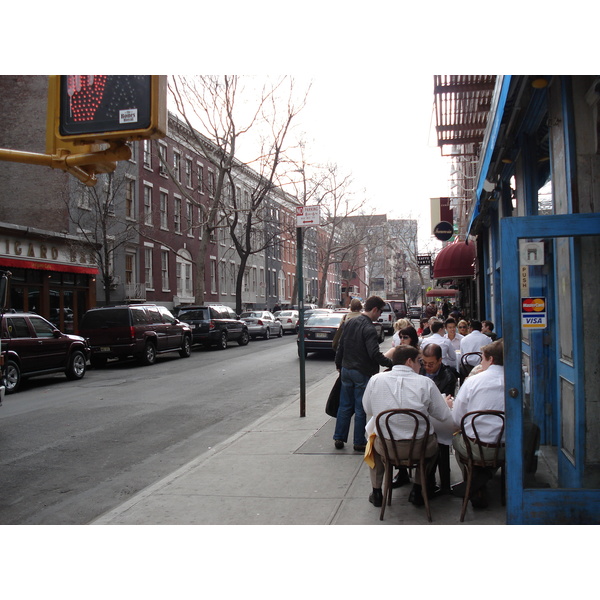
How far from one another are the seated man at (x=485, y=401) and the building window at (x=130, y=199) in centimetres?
2923

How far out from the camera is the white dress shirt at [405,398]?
5098 mm

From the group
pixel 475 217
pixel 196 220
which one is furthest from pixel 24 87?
pixel 475 217

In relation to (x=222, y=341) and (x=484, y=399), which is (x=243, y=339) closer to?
(x=222, y=341)

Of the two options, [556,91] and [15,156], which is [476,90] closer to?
[556,91]

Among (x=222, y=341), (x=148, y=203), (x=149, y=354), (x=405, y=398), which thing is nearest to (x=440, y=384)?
(x=405, y=398)

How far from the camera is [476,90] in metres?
10.5

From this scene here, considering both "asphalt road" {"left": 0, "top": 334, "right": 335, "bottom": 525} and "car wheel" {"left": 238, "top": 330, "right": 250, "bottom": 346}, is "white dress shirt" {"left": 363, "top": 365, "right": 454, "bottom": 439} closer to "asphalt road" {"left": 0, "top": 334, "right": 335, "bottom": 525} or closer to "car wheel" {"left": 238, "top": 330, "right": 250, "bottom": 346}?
"asphalt road" {"left": 0, "top": 334, "right": 335, "bottom": 525}

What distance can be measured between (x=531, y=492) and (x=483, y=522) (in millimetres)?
527

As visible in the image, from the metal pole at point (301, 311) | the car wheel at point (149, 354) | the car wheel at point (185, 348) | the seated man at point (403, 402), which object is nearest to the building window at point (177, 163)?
the car wheel at point (185, 348)

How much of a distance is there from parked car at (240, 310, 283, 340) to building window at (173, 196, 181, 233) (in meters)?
8.41

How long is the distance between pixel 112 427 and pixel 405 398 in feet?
19.7

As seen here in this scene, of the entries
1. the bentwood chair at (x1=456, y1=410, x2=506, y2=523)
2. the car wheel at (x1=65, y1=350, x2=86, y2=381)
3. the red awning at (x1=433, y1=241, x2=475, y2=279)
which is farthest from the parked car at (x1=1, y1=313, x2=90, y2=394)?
the bentwood chair at (x1=456, y1=410, x2=506, y2=523)

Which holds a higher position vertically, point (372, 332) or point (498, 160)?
point (498, 160)

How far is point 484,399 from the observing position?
510 cm
